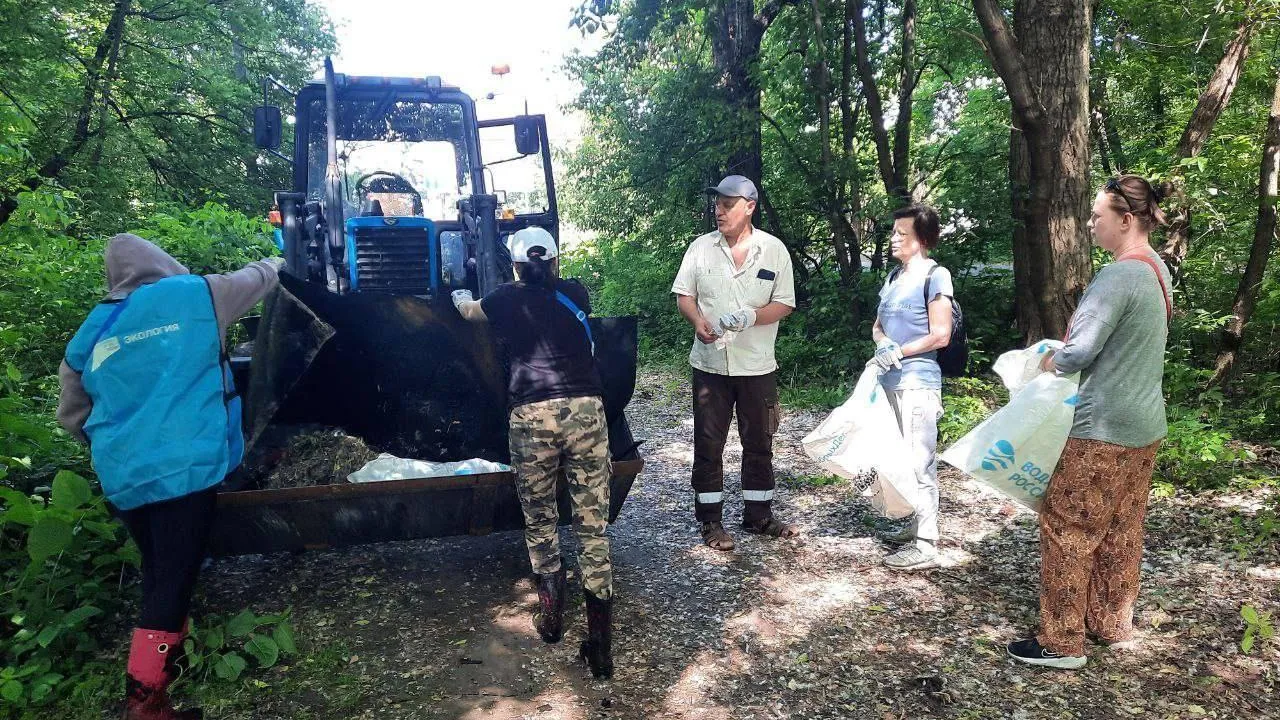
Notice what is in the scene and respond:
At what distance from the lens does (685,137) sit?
31.1 ft

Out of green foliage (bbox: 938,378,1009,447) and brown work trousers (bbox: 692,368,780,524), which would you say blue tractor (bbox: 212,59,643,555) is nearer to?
brown work trousers (bbox: 692,368,780,524)

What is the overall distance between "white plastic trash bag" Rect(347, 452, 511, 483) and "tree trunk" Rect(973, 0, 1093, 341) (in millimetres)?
3598

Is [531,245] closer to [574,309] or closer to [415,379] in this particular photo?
[574,309]

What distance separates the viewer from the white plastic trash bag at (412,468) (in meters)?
3.67

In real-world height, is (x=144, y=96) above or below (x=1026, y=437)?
above

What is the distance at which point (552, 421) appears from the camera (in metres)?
3.06

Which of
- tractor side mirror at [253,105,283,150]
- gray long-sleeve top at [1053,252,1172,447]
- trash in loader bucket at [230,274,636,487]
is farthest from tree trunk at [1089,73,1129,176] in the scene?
tractor side mirror at [253,105,283,150]

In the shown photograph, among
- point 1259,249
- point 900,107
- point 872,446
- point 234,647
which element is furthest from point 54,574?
point 900,107

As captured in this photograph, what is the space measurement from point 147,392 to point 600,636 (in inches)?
74.7

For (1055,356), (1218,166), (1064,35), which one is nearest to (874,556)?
(1055,356)

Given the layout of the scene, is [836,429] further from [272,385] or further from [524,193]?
[524,193]

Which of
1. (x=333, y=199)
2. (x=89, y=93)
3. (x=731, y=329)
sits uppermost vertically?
(x=89, y=93)

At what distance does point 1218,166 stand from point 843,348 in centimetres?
368

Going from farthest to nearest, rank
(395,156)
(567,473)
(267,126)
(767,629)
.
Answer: (395,156), (267,126), (767,629), (567,473)
